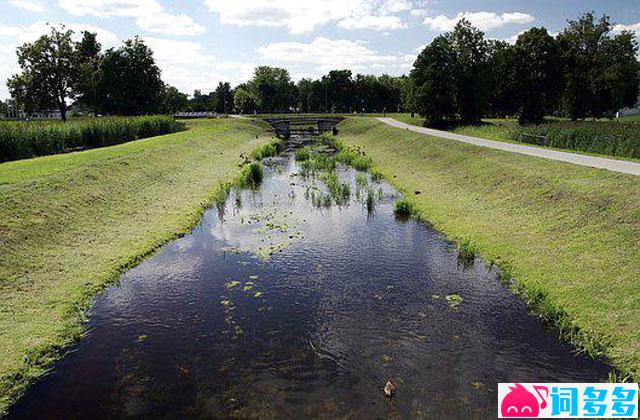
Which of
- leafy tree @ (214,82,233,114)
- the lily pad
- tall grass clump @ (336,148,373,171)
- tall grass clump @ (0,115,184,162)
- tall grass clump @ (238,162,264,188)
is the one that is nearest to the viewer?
the lily pad

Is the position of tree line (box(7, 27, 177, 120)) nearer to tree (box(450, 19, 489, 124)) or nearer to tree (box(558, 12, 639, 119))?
tree (box(450, 19, 489, 124))

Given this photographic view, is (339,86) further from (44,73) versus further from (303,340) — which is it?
(303,340)

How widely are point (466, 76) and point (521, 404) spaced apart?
218 feet

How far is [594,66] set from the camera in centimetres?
8281

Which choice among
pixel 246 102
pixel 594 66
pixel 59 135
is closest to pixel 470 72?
pixel 594 66

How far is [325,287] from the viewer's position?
52.6 ft

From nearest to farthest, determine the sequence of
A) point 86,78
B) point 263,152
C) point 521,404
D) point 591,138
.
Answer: point 521,404 < point 591,138 < point 263,152 < point 86,78

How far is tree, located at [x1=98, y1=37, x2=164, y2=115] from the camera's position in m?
83.8

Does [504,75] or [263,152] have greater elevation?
[504,75]

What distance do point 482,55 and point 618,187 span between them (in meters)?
58.3

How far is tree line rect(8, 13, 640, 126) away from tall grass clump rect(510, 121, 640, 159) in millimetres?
25745

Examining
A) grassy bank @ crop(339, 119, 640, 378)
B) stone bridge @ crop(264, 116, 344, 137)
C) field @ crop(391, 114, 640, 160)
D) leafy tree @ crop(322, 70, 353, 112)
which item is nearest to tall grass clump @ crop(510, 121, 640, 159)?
field @ crop(391, 114, 640, 160)

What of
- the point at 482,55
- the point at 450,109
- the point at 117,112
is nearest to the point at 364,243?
the point at 450,109

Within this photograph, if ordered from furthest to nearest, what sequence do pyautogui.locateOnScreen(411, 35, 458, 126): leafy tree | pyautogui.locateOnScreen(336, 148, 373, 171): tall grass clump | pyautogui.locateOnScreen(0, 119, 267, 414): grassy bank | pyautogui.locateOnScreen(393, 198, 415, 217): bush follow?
pyautogui.locateOnScreen(411, 35, 458, 126): leafy tree
pyautogui.locateOnScreen(336, 148, 373, 171): tall grass clump
pyautogui.locateOnScreen(393, 198, 415, 217): bush
pyautogui.locateOnScreen(0, 119, 267, 414): grassy bank
